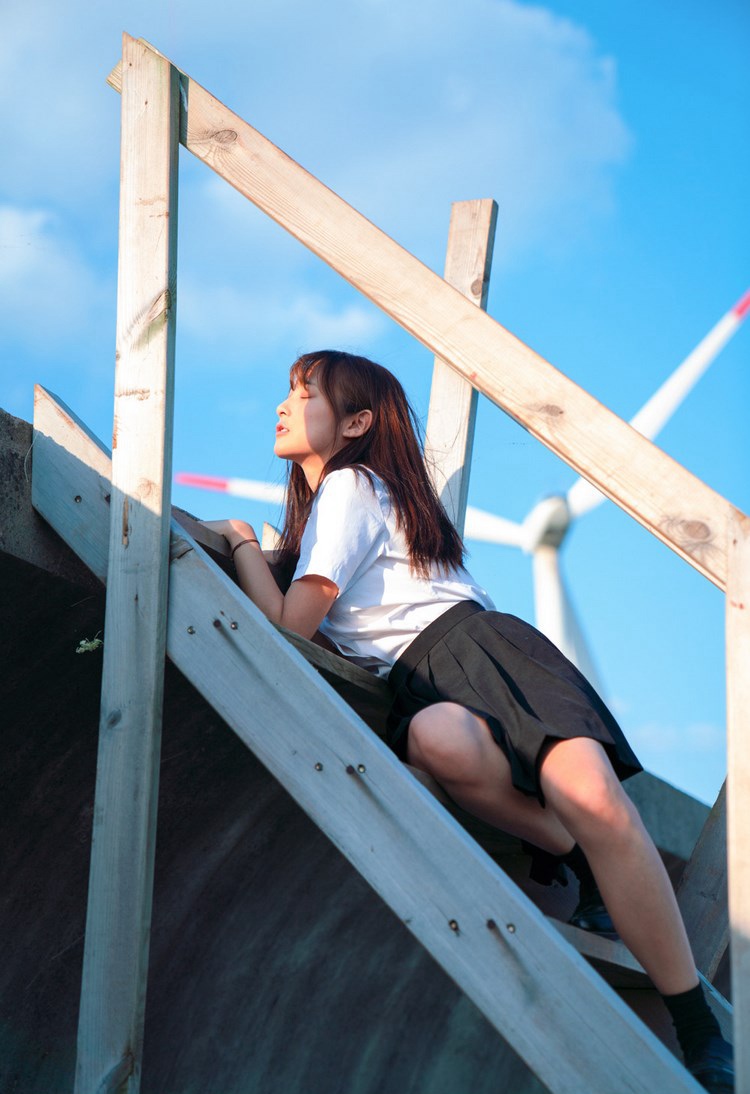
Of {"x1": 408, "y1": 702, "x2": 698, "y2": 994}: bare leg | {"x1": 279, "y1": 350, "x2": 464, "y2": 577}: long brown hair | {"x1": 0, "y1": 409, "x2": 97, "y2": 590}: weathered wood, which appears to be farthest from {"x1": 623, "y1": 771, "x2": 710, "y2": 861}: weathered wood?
{"x1": 0, "y1": 409, "x2": 97, "y2": 590}: weathered wood

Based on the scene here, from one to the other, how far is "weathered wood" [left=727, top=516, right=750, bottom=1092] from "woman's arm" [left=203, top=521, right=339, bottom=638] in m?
1.28

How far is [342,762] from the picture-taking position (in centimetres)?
278

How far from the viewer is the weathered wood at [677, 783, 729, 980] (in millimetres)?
3758

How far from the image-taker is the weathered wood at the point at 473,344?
7.93ft

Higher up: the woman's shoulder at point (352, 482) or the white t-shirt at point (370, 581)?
the woman's shoulder at point (352, 482)

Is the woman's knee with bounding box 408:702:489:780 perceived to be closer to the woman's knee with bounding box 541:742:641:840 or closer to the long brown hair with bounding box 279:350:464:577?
the woman's knee with bounding box 541:742:641:840

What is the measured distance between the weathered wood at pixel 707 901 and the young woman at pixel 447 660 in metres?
0.72

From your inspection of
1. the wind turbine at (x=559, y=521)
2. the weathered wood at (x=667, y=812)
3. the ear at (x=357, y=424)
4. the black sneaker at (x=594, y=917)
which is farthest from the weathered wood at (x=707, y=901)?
the wind turbine at (x=559, y=521)

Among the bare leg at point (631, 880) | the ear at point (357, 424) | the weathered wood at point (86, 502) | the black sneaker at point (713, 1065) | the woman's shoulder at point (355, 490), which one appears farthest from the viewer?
the ear at point (357, 424)

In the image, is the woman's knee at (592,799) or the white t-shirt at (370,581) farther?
the white t-shirt at (370,581)

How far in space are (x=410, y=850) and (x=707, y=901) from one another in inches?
61.0

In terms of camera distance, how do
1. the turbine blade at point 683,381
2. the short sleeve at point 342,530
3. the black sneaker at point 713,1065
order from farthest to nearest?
1. the turbine blade at point 683,381
2. the short sleeve at point 342,530
3. the black sneaker at point 713,1065

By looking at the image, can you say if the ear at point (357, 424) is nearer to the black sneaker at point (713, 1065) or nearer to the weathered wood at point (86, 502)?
the weathered wood at point (86, 502)

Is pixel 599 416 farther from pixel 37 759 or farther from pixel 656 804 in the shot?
pixel 656 804
